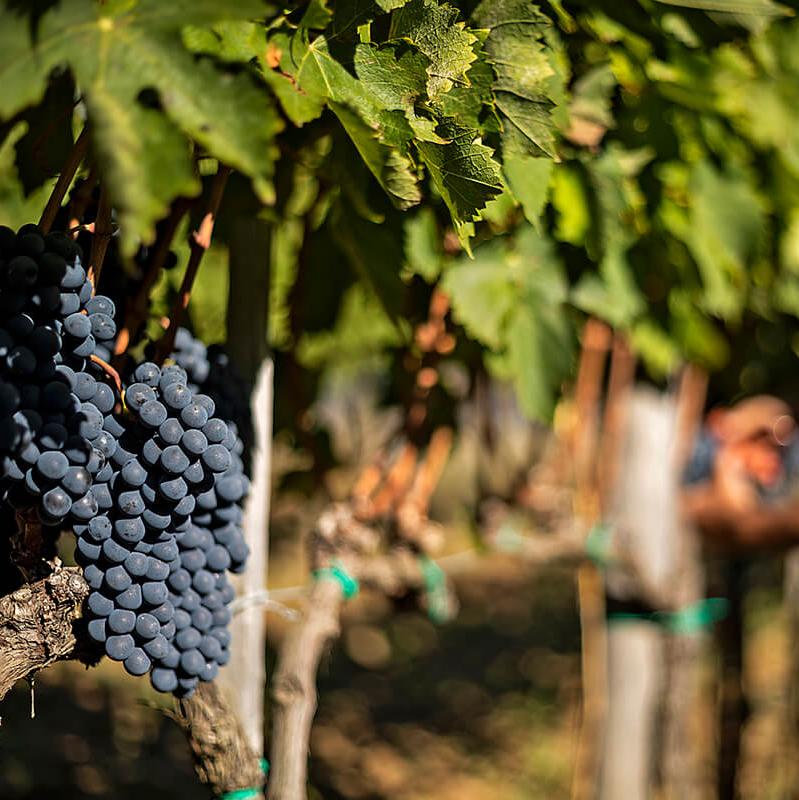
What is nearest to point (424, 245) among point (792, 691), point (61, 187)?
point (61, 187)

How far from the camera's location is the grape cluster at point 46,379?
605mm

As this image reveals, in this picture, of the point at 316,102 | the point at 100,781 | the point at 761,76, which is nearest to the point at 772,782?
the point at 100,781

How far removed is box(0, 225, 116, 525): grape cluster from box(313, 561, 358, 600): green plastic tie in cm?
65

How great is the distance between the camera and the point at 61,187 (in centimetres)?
67

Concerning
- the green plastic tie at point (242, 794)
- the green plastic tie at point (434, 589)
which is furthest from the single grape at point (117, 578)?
the green plastic tie at point (434, 589)

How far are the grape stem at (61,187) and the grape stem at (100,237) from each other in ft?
0.09

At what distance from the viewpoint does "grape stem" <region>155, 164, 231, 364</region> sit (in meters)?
0.78

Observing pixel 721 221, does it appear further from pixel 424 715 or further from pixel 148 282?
pixel 424 715

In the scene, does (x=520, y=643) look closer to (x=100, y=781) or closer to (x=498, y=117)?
(x=100, y=781)

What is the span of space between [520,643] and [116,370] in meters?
5.19

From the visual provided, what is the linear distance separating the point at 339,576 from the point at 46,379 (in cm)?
72

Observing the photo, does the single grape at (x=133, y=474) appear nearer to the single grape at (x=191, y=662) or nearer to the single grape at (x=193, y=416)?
the single grape at (x=193, y=416)

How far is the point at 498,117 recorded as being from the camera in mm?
720

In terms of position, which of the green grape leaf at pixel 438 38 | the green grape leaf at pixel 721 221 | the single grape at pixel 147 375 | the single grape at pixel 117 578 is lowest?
the green grape leaf at pixel 721 221
